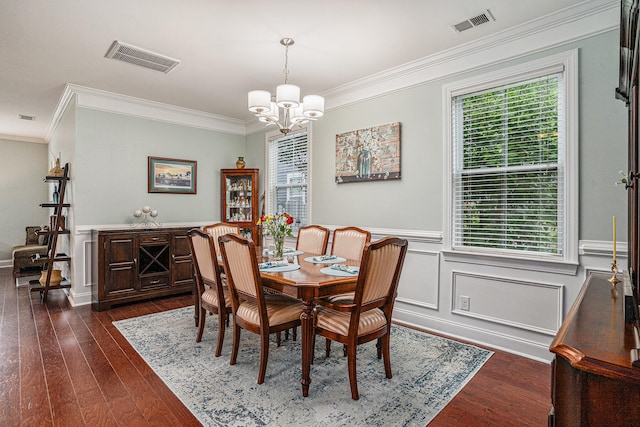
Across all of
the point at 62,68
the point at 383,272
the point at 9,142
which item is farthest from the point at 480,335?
the point at 9,142

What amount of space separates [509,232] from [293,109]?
86.3 inches

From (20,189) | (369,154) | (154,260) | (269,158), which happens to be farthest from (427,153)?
(20,189)

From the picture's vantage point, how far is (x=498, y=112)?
9.98 feet

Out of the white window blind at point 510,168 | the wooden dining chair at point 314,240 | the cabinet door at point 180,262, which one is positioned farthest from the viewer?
the cabinet door at point 180,262

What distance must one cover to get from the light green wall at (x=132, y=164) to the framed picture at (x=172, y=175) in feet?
0.25

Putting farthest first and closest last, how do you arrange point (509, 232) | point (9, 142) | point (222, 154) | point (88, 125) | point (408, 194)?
1. point (9, 142)
2. point (222, 154)
3. point (88, 125)
4. point (408, 194)
5. point (509, 232)

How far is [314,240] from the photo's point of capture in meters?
3.74

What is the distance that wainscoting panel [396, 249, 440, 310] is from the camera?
11.2 feet

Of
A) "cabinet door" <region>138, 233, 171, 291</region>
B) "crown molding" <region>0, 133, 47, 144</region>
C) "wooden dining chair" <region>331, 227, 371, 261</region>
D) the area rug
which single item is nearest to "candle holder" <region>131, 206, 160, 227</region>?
"cabinet door" <region>138, 233, 171, 291</region>

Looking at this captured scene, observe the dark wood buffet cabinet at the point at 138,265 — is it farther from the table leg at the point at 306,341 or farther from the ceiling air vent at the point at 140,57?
the table leg at the point at 306,341

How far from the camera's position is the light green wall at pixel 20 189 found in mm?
6914

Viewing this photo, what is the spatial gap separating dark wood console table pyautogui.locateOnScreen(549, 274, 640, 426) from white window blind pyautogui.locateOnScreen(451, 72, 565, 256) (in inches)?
76.9

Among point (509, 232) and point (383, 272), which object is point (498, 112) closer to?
point (509, 232)

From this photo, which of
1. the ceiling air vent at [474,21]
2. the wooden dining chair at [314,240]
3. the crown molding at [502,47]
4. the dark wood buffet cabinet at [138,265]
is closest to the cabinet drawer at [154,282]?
the dark wood buffet cabinet at [138,265]
